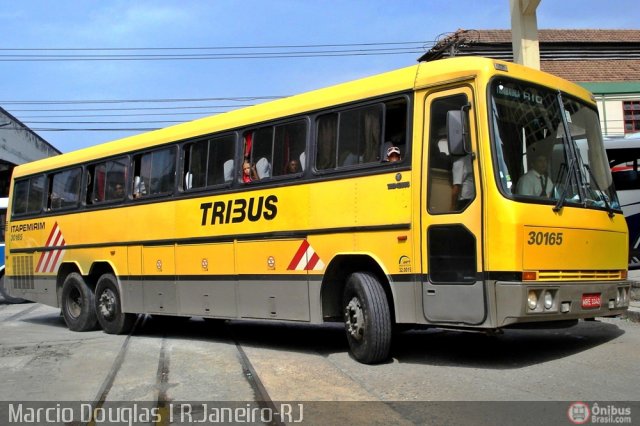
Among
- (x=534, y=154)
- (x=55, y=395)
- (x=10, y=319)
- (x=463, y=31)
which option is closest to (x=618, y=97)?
(x=463, y=31)

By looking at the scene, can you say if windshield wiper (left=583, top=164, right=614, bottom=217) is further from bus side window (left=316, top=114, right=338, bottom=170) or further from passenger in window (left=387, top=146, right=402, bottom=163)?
bus side window (left=316, top=114, right=338, bottom=170)

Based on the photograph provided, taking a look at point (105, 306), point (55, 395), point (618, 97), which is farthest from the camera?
point (618, 97)

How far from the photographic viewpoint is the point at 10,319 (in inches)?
548

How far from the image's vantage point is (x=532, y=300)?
5.80 meters

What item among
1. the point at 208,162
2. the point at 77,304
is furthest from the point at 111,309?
the point at 208,162

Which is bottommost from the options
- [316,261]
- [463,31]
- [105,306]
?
[105,306]

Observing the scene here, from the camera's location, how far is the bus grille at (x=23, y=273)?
12.5 metres

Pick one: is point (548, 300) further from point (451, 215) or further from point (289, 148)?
point (289, 148)

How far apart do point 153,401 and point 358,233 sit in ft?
9.22

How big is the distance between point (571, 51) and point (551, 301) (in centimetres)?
2575

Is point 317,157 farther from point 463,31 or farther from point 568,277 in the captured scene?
point 463,31

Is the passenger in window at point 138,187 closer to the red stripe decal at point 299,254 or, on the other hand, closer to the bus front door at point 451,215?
the red stripe decal at point 299,254

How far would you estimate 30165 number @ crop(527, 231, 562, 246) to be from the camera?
5.83m

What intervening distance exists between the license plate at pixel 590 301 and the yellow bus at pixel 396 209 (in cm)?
2
